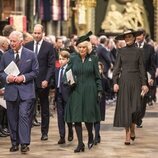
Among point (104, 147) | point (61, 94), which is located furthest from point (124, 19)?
point (104, 147)

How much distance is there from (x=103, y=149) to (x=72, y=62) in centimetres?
136

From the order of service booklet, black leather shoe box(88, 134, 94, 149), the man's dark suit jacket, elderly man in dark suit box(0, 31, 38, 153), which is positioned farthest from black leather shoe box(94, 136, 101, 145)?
the order of service booklet

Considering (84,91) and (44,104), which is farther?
(44,104)

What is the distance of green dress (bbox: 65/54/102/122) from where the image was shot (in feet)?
38.5

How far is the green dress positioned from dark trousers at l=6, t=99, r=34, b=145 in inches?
23.9

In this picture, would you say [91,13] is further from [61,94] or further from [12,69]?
[12,69]

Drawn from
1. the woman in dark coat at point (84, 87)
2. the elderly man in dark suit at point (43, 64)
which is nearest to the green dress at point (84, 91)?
the woman in dark coat at point (84, 87)

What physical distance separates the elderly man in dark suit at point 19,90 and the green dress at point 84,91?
1.91 ft

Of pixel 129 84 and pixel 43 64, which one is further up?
pixel 43 64

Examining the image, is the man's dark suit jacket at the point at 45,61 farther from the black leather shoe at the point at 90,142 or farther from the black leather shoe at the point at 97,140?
the black leather shoe at the point at 90,142

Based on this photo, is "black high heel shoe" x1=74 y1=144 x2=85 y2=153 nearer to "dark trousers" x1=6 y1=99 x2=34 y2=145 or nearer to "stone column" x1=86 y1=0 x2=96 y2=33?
"dark trousers" x1=6 y1=99 x2=34 y2=145

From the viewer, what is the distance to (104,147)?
1229 cm

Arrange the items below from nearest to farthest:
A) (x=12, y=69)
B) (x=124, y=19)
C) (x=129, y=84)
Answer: (x=12, y=69) → (x=129, y=84) → (x=124, y=19)

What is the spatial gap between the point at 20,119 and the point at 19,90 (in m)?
0.40
